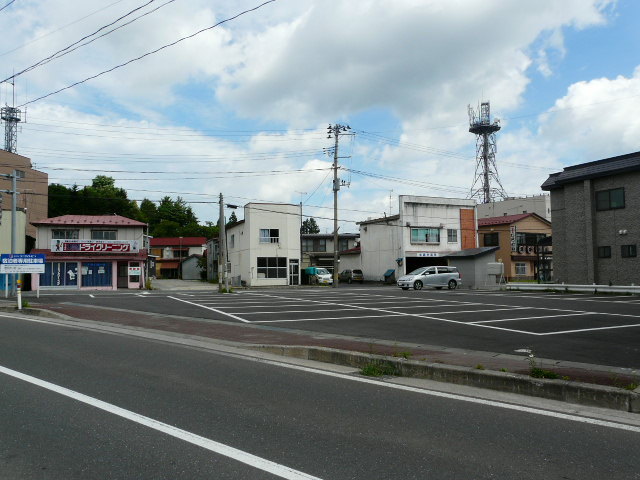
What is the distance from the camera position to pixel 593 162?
30.2 metres

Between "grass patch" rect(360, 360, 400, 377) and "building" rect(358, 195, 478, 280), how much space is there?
4200 centimetres

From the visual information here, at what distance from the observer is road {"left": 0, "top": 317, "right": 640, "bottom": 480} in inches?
166

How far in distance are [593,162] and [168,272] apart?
224ft

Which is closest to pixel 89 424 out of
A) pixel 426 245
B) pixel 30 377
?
pixel 30 377

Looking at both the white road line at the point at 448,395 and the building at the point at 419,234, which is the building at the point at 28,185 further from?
the white road line at the point at 448,395

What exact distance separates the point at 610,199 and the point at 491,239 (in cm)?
2668

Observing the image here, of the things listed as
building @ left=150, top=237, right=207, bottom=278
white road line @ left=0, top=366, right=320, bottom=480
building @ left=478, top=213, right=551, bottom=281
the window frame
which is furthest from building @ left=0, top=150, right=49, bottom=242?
white road line @ left=0, top=366, right=320, bottom=480

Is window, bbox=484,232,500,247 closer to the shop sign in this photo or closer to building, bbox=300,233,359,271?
building, bbox=300,233,359,271

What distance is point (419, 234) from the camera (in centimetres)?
5131

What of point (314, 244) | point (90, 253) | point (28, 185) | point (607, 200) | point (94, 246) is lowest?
point (90, 253)

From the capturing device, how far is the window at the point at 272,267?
47.3 m

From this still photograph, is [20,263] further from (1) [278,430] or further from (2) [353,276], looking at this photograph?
(2) [353,276]

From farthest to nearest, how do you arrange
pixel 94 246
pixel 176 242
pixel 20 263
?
pixel 176 242 < pixel 94 246 < pixel 20 263

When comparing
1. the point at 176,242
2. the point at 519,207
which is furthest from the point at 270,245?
the point at 519,207
